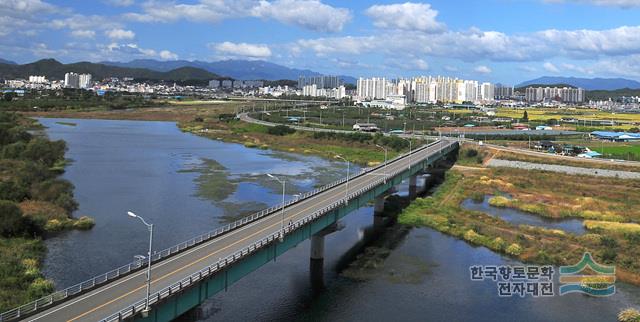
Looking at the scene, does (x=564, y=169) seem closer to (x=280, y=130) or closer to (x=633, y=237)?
(x=633, y=237)

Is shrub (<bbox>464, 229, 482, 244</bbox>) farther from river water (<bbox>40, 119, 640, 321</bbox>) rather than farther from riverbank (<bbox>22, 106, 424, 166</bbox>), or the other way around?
riverbank (<bbox>22, 106, 424, 166</bbox>)

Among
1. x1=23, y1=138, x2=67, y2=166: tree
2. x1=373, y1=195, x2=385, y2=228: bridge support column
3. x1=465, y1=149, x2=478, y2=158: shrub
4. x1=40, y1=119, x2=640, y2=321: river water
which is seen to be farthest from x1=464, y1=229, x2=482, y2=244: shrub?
x1=23, y1=138, x2=67, y2=166: tree

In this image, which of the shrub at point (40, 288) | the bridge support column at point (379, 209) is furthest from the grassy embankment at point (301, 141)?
the shrub at point (40, 288)

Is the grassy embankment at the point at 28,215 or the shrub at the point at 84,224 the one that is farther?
the shrub at the point at 84,224

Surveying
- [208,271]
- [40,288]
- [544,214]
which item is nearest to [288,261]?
[208,271]

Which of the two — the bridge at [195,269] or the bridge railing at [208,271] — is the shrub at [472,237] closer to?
the bridge at [195,269]
